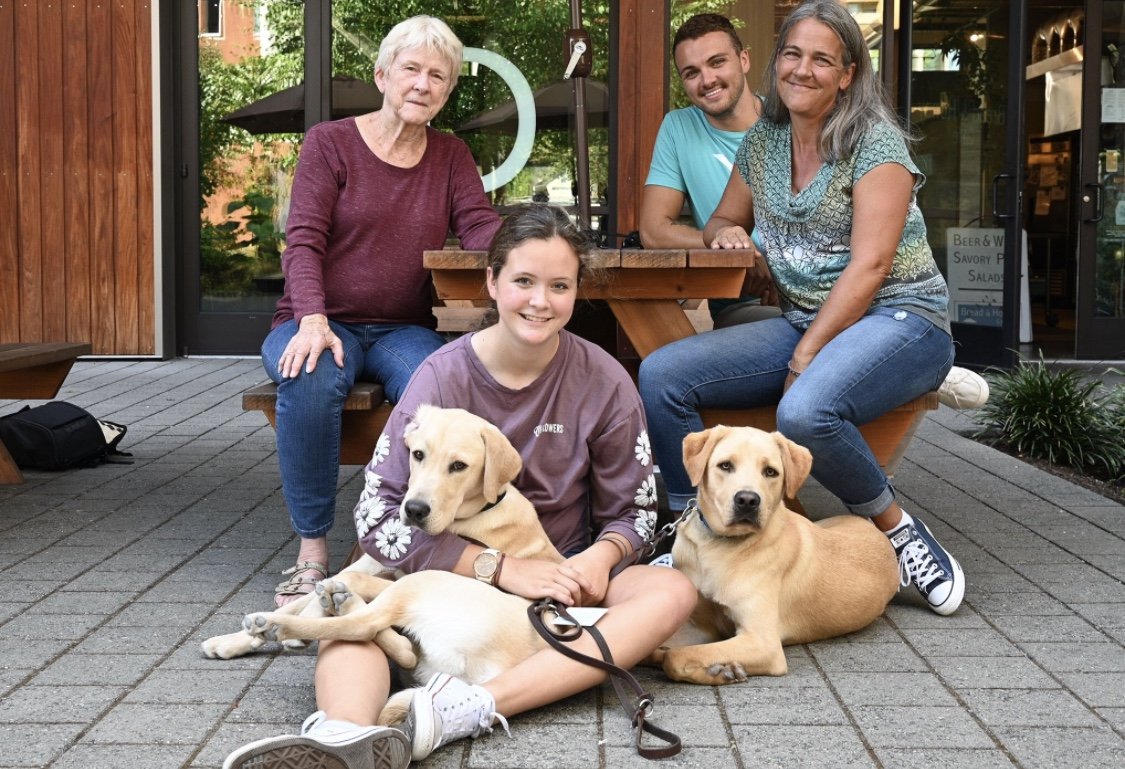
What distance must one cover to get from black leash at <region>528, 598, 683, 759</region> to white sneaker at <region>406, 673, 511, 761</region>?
0.21 m

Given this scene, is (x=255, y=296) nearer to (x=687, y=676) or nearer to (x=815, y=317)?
(x=815, y=317)

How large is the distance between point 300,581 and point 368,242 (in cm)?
114

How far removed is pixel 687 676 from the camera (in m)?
3.16

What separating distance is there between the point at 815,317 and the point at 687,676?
4.36ft

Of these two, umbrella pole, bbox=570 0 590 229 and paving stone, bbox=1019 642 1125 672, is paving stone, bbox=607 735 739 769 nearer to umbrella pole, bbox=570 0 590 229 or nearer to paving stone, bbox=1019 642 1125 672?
paving stone, bbox=1019 642 1125 672

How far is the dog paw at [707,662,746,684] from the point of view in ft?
10.4

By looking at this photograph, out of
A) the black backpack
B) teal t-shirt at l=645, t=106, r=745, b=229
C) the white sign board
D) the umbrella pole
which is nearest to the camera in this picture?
teal t-shirt at l=645, t=106, r=745, b=229

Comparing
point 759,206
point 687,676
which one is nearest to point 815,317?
point 759,206

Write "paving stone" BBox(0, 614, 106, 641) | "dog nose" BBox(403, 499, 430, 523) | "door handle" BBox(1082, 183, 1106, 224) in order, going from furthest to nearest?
"door handle" BBox(1082, 183, 1106, 224) < "paving stone" BBox(0, 614, 106, 641) < "dog nose" BBox(403, 499, 430, 523)

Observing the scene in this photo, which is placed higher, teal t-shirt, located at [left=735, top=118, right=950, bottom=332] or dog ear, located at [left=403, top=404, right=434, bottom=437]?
teal t-shirt, located at [left=735, top=118, right=950, bottom=332]

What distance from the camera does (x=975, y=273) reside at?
9.47m

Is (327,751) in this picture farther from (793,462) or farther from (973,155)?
(973,155)

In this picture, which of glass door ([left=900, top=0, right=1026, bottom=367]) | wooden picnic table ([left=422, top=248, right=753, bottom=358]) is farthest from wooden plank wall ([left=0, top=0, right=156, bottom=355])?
wooden picnic table ([left=422, top=248, right=753, bottom=358])

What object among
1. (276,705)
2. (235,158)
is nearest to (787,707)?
(276,705)
